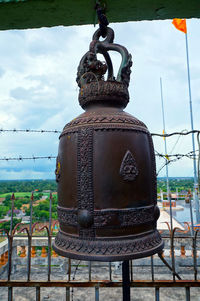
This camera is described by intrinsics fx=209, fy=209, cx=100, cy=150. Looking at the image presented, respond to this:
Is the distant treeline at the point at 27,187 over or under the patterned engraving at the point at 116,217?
over

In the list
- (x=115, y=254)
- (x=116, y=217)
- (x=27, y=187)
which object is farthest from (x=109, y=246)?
(x=27, y=187)

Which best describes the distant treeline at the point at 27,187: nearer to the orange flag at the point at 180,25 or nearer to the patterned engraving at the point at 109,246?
the patterned engraving at the point at 109,246

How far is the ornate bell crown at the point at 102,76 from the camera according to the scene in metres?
1.76

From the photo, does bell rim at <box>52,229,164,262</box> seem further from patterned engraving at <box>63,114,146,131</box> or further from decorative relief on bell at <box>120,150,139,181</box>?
patterned engraving at <box>63,114,146,131</box>

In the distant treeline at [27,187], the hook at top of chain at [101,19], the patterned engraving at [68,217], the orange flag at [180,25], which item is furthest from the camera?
the orange flag at [180,25]

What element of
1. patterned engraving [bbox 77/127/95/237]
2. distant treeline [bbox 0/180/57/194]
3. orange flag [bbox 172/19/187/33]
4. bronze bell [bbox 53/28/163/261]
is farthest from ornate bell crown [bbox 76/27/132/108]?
orange flag [bbox 172/19/187/33]

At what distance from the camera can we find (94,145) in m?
1.61

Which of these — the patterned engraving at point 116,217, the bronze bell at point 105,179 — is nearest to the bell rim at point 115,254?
the bronze bell at point 105,179

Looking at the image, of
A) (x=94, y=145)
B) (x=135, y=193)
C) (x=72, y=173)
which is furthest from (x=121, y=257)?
(x=94, y=145)

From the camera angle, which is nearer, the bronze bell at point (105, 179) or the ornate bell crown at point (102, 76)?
the bronze bell at point (105, 179)

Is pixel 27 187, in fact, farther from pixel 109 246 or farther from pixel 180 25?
pixel 180 25

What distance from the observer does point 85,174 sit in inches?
61.6

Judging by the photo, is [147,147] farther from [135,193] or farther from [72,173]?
[72,173]

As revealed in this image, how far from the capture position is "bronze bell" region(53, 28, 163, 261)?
1.50m
